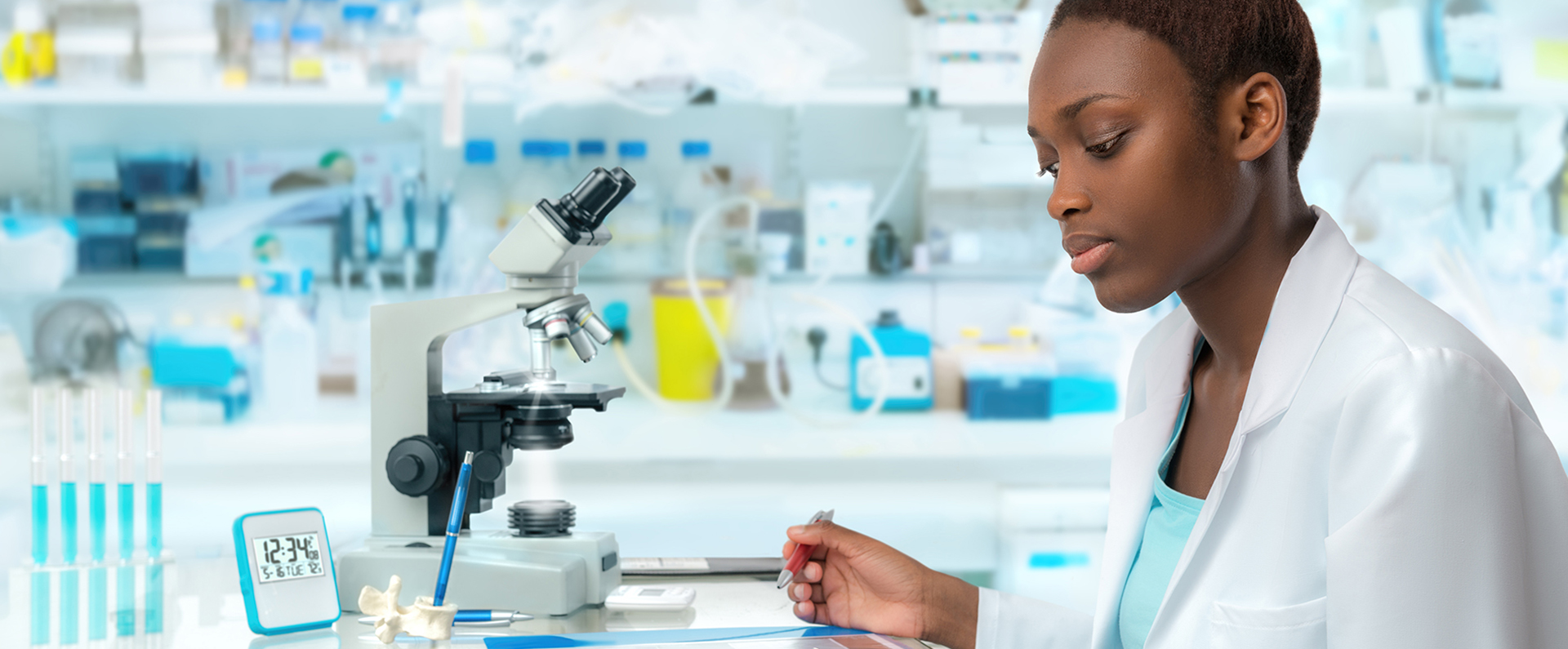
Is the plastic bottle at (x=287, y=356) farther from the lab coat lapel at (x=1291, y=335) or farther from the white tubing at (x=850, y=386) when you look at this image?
the lab coat lapel at (x=1291, y=335)

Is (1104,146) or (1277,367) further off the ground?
(1104,146)

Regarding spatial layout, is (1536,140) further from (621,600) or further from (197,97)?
(197,97)

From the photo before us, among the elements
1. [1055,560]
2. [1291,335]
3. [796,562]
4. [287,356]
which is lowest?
[1055,560]

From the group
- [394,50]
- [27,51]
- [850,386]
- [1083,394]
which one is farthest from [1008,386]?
[27,51]

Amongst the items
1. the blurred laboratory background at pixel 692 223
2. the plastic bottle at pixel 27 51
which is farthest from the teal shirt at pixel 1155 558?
the plastic bottle at pixel 27 51

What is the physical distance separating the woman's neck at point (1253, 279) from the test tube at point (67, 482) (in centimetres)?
97

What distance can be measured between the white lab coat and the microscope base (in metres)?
0.50

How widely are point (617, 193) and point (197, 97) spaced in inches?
70.9

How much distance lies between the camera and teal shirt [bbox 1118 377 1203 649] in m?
0.79

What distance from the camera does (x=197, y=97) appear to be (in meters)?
2.38

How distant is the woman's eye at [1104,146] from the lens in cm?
66

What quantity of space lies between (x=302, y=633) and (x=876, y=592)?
1.60 ft

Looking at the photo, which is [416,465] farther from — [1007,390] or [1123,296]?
[1007,390]

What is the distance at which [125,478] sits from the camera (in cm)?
104
